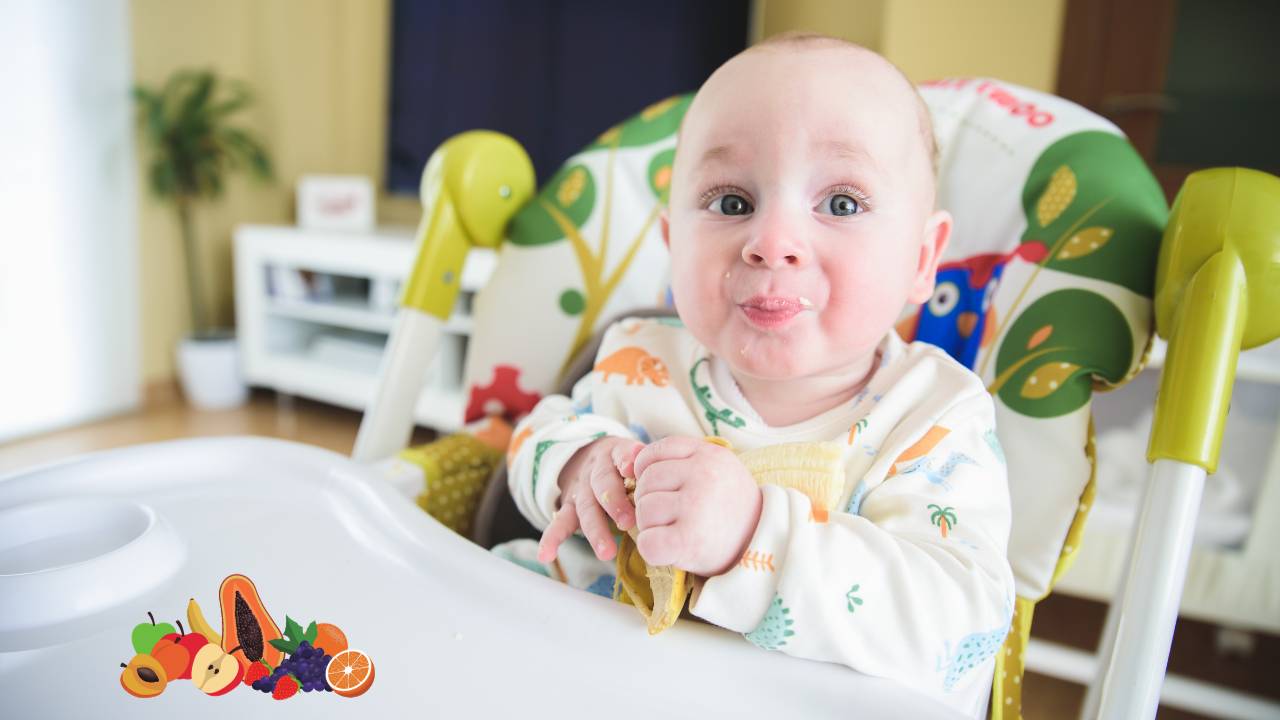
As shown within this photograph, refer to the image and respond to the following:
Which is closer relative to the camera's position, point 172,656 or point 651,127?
point 172,656

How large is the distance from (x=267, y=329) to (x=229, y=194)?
1.86 feet

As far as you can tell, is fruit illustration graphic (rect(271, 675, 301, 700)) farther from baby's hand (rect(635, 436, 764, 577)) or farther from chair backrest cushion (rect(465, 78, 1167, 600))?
chair backrest cushion (rect(465, 78, 1167, 600))

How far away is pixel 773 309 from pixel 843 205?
0.31 ft

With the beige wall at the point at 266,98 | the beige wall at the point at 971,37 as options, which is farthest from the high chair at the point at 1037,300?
the beige wall at the point at 266,98

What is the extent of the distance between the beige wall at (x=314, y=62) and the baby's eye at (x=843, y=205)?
206 centimetres

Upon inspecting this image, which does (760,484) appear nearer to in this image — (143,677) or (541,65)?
(143,677)

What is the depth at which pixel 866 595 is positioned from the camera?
0.48 m

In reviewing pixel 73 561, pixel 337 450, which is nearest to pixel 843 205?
pixel 73 561

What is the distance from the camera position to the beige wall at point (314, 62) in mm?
2398

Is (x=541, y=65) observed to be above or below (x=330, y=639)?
above

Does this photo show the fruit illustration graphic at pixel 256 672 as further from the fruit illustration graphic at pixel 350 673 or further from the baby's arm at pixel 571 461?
the baby's arm at pixel 571 461

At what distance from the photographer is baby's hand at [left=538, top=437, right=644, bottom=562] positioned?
0.55m

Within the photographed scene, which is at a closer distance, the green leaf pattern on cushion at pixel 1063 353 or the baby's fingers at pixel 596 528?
the baby's fingers at pixel 596 528

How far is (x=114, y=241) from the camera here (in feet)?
9.11
